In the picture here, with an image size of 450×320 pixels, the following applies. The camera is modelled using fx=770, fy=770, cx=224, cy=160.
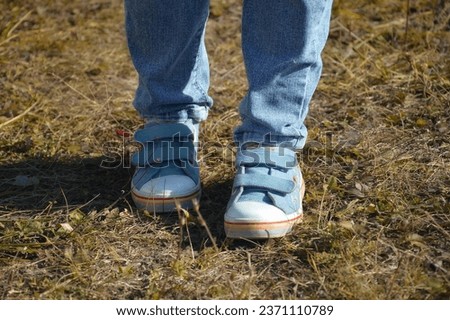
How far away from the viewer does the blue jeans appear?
1592mm

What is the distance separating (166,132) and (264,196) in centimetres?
30

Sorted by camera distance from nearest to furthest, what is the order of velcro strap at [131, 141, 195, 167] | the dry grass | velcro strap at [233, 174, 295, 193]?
1. the dry grass
2. velcro strap at [233, 174, 295, 193]
3. velcro strap at [131, 141, 195, 167]

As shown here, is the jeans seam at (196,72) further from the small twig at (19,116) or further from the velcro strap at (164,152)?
the small twig at (19,116)

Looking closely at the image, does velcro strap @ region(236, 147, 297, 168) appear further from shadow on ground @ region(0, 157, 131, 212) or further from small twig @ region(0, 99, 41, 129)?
small twig @ region(0, 99, 41, 129)

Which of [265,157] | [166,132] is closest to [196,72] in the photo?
[166,132]

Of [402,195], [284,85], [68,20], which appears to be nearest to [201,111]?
[284,85]

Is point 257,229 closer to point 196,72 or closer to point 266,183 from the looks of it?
point 266,183

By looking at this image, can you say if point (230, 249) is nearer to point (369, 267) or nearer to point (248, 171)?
point (248, 171)

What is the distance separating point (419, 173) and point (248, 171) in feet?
1.59

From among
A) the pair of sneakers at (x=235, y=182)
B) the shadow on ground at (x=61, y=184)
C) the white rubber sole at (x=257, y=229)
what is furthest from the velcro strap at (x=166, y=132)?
the white rubber sole at (x=257, y=229)

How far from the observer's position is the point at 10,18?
10.0ft

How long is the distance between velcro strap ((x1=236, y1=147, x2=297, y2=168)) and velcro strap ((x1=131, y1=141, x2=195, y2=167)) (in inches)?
6.2

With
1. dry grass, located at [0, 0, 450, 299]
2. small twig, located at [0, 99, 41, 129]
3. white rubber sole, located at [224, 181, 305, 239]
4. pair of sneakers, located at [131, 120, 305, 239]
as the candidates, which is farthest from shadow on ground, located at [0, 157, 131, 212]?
white rubber sole, located at [224, 181, 305, 239]

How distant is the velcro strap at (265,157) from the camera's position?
66.9 inches
